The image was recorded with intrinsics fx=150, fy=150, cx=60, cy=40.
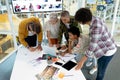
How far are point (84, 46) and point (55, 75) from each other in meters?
0.72

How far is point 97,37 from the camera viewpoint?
1.80m

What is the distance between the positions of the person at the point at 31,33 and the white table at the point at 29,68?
194 mm

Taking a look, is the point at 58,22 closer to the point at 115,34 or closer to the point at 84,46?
the point at 84,46

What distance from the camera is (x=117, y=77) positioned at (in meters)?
2.69

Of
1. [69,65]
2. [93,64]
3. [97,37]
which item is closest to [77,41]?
[69,65]

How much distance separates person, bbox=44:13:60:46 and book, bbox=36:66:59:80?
668 millimetres

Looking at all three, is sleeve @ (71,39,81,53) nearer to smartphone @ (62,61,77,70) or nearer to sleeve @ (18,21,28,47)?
smartphone @ (62,61,77,70)

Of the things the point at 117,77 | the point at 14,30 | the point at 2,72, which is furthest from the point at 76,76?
the point at 14,30

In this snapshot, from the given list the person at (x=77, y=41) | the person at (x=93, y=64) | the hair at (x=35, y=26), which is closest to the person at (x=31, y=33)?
the hair at (x=35, y=26)

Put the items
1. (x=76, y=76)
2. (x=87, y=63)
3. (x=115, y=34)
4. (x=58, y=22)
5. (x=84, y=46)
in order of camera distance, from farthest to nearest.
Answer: (x=115, y=34) → (x=87, y=63) → (x=58, y=22) → (x=84, y=46) → (x=76, y=76)

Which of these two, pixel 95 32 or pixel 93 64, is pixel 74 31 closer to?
pixel 95 32

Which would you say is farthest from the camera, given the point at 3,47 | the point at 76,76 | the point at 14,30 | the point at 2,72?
the point at 3,47

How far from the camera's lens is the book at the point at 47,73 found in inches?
70.7

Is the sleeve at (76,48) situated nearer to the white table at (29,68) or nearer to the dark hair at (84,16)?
the white table at (29,68)
